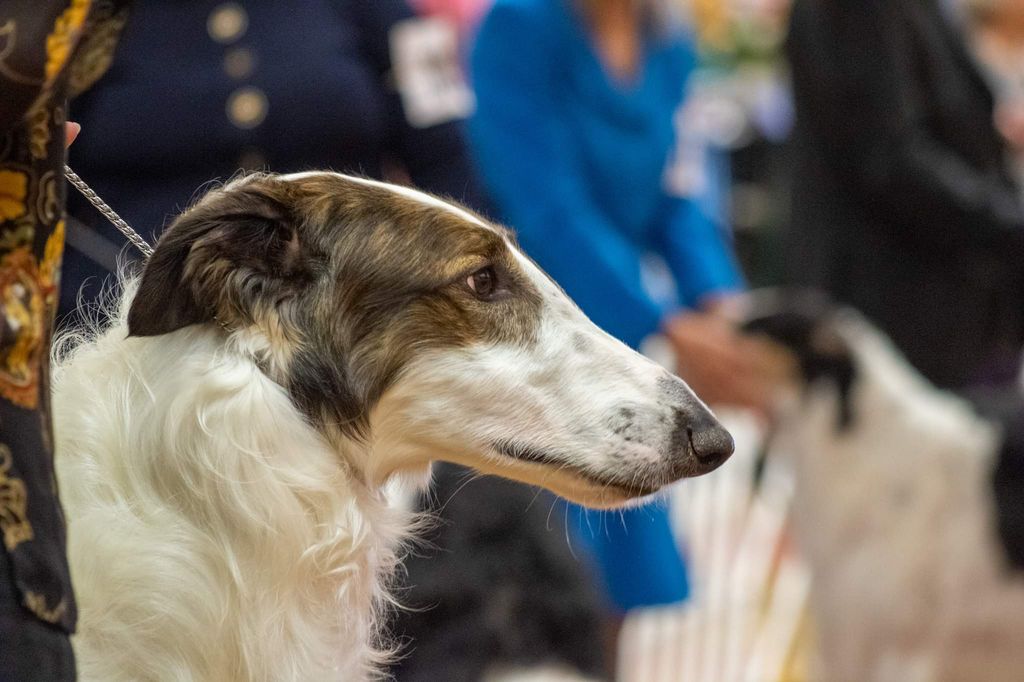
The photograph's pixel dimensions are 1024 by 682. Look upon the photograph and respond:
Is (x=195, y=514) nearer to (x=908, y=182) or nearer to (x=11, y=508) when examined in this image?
(x=11, y=508)

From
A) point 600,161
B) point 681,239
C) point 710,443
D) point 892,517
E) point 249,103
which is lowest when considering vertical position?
point 892,517

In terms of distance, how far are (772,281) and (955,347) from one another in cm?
327

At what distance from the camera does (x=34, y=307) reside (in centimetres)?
98

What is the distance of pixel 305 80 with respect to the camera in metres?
1.96

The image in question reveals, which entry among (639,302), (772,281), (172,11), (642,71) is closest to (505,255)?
(172,11)

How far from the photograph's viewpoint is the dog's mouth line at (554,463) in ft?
4.60

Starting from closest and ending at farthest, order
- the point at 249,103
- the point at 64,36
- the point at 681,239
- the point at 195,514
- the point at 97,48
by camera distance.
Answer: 1. the point at 64,36
2. the point at 97,48
3. the point at 195,514
4. the point at 249,103
5. the point at 681,239

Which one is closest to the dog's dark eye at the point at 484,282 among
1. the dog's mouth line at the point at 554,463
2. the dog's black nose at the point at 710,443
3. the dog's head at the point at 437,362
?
the dog's head at the point at 437,362

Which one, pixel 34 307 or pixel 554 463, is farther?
pixel 554 463

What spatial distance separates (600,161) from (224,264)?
5.23 ft

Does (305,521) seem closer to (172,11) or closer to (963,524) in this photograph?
(172,11)

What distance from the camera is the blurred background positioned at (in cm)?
196

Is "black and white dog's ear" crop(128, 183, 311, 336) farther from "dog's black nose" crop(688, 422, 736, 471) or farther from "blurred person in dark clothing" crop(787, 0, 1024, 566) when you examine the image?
"blurred person in dark clothing" crop(787, 0, 1024, 566)

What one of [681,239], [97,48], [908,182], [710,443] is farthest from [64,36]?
[908,182]
